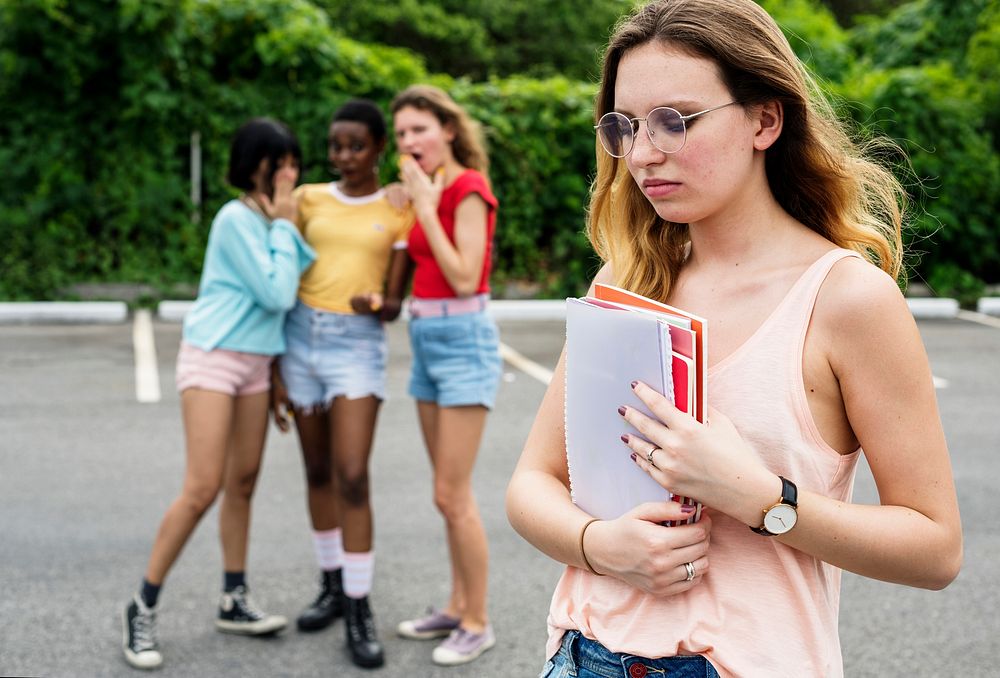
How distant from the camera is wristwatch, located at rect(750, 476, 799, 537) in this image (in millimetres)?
1438

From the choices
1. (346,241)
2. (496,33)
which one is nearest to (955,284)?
(346,241)

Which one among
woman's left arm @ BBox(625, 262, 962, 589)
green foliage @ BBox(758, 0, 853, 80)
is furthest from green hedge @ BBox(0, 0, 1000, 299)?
woman's left arm @ BBox(625, 262, 962, 589)

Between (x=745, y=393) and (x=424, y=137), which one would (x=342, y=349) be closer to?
(x=424, y=137)

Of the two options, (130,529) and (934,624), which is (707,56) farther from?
(130,529)

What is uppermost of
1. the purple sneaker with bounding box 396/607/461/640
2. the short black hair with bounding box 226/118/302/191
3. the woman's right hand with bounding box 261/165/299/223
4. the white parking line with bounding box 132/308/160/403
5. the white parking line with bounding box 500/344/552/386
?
the short black hair with bounding box 226/118/302/191

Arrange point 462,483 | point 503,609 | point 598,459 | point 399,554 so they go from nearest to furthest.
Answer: point 598,459 → point 462,483 → point 503,609 → point 399,554

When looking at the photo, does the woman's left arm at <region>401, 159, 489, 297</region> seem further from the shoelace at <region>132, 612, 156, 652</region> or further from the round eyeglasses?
the round eyeglasses

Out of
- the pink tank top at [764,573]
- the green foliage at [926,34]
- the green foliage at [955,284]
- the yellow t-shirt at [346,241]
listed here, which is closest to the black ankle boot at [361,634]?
the yellow t-shirt at [346,241]

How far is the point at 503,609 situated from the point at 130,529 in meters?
1.95

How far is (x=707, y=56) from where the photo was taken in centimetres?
154

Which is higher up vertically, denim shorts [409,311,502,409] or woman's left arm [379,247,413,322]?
woman's left arm [379,247,413,322]

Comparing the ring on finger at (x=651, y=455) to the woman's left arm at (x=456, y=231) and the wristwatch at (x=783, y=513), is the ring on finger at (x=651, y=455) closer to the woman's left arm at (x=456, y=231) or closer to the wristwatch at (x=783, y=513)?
the wristwatch at (x=783, y=513)

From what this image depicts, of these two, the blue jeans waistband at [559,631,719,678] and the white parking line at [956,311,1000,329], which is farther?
the white parking line at [956,311,1000,329]

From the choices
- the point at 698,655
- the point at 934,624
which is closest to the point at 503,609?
the point at 934,624
